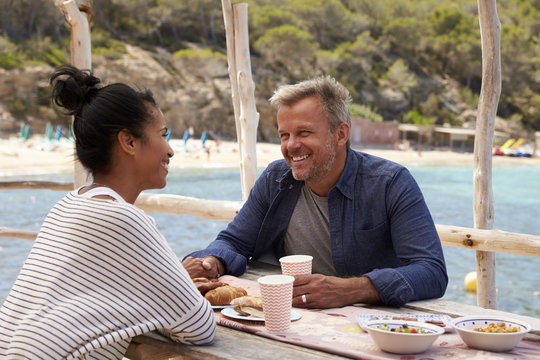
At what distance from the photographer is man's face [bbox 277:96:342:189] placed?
7.03 feet

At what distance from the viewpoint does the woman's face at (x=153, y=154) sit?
5.18 ft

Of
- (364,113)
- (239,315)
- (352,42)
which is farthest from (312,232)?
(352,42)

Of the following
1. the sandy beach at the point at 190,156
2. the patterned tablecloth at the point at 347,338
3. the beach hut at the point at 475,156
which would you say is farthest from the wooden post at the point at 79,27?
the sandy beach at the point at 190,156

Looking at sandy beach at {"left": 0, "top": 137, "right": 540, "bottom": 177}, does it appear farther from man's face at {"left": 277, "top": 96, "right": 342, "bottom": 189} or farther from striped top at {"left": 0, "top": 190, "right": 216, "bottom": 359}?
striped top at {"left": 0, "top": 190, "right": 216, "bottom": 359}

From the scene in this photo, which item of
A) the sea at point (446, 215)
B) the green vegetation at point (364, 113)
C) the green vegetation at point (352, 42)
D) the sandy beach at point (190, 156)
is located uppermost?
the green vegetation at point (352, 42)

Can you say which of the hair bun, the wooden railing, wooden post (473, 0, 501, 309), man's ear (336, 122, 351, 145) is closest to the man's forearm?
man's ear (336, 122, 351, 145)

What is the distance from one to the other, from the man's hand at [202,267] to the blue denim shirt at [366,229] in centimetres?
5

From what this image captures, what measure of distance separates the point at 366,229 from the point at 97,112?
0.97 m

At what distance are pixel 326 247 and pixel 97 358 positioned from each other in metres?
0.97

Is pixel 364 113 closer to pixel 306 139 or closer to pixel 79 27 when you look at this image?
pixel 79 27

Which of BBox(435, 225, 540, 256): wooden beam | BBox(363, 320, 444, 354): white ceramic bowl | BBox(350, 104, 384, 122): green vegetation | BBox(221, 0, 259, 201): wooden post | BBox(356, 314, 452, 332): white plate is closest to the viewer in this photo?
BBox(363, 320, 444, 354): white ceramic bowl

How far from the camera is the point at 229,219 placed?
13.3 ft

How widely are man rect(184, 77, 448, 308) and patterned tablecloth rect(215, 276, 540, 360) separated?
33 centimetres

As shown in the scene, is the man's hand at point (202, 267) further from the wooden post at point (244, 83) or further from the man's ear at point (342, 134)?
the wooden post at point (244, 83)
